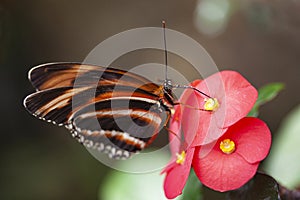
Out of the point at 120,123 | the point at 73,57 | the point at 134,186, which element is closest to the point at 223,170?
the point at 120,123

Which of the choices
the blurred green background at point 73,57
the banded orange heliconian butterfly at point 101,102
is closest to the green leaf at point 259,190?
the banded orange heliconian butterfly at point 101,102

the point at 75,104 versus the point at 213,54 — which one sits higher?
the point at 75,104

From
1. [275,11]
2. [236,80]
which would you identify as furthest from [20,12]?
[236,80]

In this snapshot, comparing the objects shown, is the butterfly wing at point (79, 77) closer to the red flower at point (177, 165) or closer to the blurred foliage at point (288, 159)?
the red flower at point (177, 165)

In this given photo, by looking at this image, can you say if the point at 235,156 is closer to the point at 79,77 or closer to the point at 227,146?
the point at 227,146

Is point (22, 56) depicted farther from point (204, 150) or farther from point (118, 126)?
point (204, 150)
